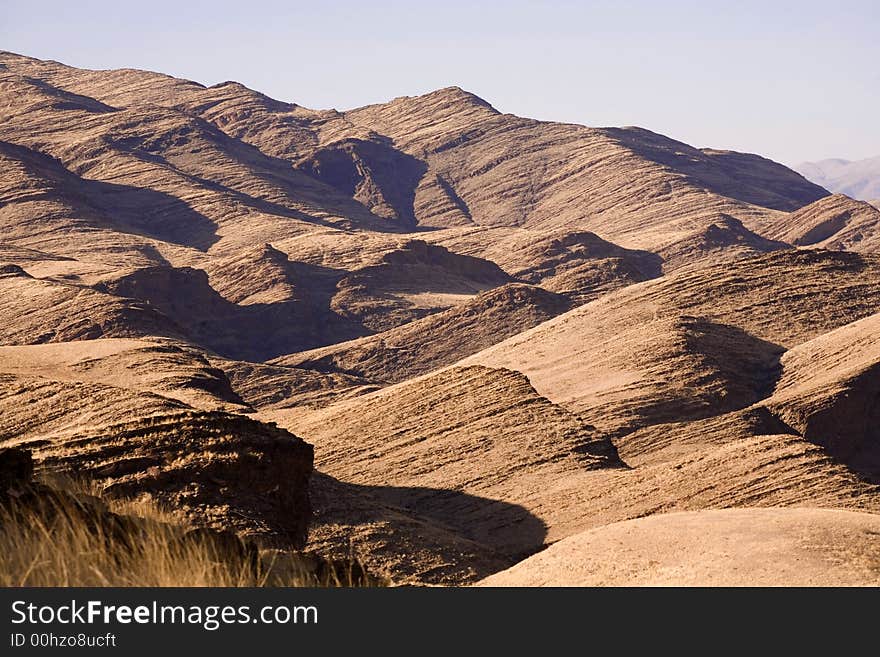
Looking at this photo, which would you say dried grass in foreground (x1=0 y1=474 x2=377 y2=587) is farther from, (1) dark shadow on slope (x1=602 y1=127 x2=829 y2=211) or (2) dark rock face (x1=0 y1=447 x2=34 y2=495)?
(1) dark shadow on slope (x1=602 y1=127 x2=829 y2=211)

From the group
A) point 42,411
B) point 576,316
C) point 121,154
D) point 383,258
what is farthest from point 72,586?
point 121,154

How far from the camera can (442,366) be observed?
52.8 m

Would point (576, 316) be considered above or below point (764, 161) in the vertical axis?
below

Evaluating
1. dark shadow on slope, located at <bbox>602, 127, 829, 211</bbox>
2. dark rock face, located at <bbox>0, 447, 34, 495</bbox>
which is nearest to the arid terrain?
dark rock face, located at <bbox>0, 447, 34, 495</bbox>

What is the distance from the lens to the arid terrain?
16.2 meters

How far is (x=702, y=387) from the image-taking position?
97.1 ft

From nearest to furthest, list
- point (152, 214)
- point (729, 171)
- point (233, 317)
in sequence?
1. point (233, 317)
2. point (152, 214)
3. point (729, 171)

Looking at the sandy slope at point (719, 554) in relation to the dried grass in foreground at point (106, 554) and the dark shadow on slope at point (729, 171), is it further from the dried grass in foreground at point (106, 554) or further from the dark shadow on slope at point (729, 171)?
the dark shadow on slope at point (729, 171)

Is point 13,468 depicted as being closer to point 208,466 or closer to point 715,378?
point 208,466

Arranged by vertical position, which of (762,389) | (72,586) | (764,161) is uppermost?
(764,161)

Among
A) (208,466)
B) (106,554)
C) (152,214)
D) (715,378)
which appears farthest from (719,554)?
(152,214)

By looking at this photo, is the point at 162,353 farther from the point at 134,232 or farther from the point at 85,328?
the point at 134,232

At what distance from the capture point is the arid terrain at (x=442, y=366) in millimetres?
16203

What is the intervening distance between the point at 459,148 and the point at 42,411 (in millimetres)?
96883
